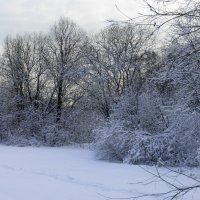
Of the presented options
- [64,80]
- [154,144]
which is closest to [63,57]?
[64,80]

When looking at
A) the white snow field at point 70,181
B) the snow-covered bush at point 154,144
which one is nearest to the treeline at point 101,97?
the snow-covered bush at point 154,144

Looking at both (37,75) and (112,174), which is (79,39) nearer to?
(37,75)

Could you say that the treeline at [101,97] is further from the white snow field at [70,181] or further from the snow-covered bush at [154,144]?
the white snow field at [70,181]

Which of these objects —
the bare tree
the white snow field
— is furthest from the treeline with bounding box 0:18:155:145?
the white snow field

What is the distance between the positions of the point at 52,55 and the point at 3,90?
6.33 meters

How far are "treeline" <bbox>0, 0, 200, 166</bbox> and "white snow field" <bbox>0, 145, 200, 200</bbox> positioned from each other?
2.45m

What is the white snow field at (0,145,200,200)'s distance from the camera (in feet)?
40.6

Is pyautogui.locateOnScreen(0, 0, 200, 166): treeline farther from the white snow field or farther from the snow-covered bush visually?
the white snow field

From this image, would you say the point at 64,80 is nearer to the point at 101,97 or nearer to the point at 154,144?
the point at 101,97

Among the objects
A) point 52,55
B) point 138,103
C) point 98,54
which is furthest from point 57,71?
point 138,103

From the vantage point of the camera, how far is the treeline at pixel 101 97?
1855 cm

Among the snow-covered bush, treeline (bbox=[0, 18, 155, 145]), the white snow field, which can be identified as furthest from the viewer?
treeline (bbox=[0, 18, 155, 145])

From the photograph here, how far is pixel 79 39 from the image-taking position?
46594 mm

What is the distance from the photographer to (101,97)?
36.7 meters
